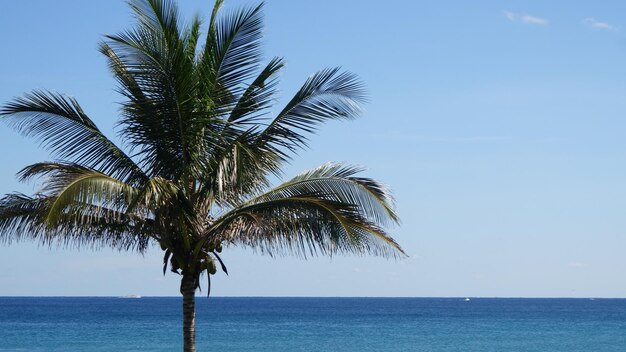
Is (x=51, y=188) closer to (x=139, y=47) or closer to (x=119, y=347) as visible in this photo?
(x=139, y=47)

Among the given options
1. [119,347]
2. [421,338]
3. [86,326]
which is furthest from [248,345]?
[86,326]

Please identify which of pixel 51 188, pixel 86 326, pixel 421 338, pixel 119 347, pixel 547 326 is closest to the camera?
pixel 51 188

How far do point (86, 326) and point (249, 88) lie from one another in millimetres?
62701

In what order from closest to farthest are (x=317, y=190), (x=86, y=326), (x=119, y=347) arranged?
(x=317, y=190)
(x=119, y=347)
(x=86, y=326)

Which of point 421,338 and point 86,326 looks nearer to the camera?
point 421,338

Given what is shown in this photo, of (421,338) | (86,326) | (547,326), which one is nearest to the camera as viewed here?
(421,338)

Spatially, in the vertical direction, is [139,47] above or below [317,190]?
above

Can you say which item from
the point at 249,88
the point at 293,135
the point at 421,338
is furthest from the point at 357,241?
the point at 421,338

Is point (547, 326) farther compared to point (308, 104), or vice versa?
point (547, 326)

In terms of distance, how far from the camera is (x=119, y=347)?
1953 inches

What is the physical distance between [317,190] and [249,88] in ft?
5.74

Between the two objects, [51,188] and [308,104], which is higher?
[308,104]

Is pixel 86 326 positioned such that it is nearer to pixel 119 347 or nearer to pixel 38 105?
pixel 119 347

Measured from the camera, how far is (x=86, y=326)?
73000mm
